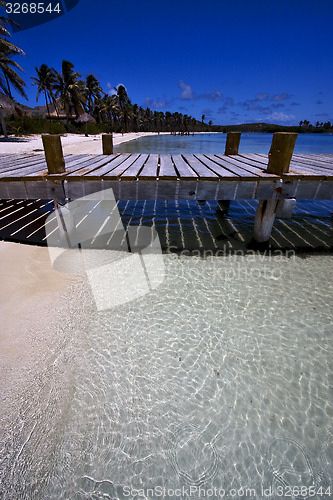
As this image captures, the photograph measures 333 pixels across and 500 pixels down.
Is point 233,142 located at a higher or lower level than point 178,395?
higher

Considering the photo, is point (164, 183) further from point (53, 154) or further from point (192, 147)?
point (192, 147)

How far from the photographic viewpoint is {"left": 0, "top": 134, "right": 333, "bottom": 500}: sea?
2.29 metres

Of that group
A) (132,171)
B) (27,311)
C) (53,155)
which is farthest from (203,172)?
(27,311)

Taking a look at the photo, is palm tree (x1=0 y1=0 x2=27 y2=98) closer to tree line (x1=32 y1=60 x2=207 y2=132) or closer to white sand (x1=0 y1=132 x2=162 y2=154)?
white sand (x1=0 y1=132 x2=162 y2=154)

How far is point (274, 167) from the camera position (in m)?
5.21

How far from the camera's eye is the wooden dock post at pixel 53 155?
4586 millimetres

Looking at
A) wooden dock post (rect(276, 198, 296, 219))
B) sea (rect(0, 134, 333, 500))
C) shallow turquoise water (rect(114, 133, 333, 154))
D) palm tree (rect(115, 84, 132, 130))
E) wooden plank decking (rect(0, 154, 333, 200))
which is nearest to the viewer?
sea (rect(0, 134, 333, 500))

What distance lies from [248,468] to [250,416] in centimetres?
50

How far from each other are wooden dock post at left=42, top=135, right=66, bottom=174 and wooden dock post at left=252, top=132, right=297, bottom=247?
4.42 metres

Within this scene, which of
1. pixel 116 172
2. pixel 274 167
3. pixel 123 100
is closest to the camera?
pixel 116 172

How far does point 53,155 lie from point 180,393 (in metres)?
4.74

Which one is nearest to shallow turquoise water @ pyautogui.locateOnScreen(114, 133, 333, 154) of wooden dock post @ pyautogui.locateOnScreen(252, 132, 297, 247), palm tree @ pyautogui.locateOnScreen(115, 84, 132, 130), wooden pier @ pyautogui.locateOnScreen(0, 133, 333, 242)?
palm tree @ pyautogui.locateOnScreen(115, 84, 132, 130)

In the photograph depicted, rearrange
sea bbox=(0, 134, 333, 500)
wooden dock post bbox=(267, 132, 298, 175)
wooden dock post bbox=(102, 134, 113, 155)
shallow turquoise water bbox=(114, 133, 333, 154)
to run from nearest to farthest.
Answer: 1. sea bbox=(0, 134, 333, 500)
2. wooden dock post bbox=(267, 132, 298, 175)
3. wooden dock post bbox=(102, 134, 113, 155)
4. shallow turquoise water bbox=(114, 133, 333, 154)

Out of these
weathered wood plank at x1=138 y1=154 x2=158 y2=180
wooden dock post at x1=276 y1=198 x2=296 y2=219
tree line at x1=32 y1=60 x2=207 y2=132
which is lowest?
wooden dock post at x1=276 y1=198 x2=296 y2=219
